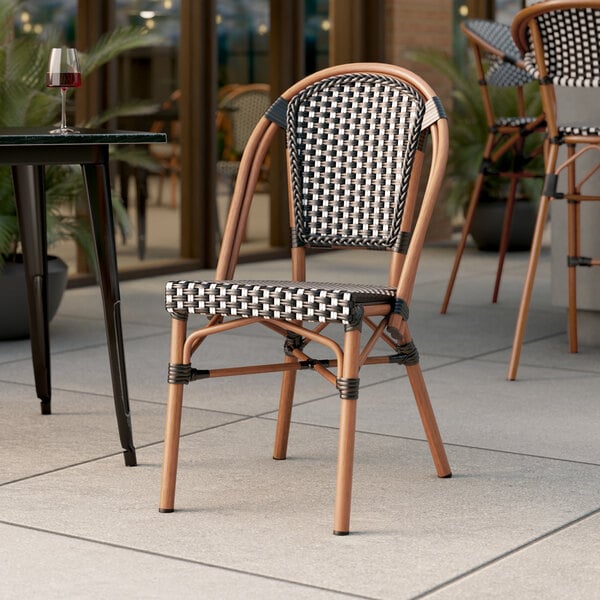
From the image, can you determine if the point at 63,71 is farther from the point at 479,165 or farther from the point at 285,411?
the point at 479,165

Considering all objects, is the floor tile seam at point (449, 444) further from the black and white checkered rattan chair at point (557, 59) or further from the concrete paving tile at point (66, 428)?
the black and white checkered rattan chair at point (557, 59)

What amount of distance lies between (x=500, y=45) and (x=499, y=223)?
2603mm

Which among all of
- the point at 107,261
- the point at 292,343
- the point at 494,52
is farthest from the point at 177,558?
the point at 494,52

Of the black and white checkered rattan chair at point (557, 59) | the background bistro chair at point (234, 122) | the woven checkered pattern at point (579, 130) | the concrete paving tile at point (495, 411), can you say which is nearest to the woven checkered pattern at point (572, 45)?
the black and white checkered rattan chair at point (557, 59)

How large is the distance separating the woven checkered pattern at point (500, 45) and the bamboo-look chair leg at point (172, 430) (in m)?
2.95

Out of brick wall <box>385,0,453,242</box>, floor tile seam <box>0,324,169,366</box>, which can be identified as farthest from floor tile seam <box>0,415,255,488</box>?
brick wall <box>385,0,453,242</box>

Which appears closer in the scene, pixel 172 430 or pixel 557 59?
pixel 172 430

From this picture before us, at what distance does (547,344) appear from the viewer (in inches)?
A: 205

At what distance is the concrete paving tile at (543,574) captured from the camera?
8.00 ft

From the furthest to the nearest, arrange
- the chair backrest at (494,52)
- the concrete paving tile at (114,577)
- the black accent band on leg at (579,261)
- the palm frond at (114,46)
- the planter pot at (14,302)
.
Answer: the chair backrest at (494,52)
the palm frond at (114,46)
the planter pot at (14,302)
the black accent band on leg at (579,261)
the concrete paving tile at (114,577)

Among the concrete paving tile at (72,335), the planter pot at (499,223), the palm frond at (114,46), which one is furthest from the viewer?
the planter pot at (499,223)

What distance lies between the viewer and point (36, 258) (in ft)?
13.0

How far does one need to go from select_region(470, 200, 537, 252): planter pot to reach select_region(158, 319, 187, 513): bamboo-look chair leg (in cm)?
564

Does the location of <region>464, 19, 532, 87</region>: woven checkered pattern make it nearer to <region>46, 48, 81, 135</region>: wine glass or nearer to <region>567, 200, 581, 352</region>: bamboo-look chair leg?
<region>567, 200, 581, 352</region>: bamboo-look chair leg
